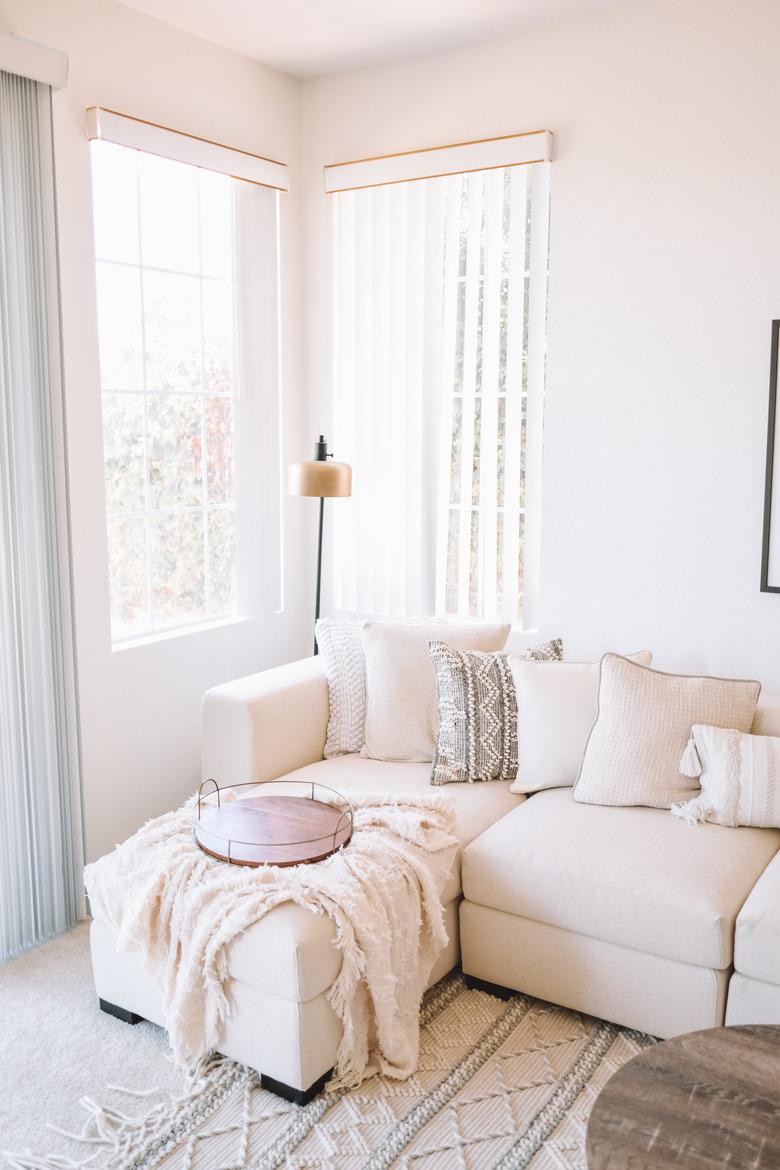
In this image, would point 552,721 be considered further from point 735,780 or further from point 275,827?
point 275,827

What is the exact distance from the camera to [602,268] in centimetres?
347

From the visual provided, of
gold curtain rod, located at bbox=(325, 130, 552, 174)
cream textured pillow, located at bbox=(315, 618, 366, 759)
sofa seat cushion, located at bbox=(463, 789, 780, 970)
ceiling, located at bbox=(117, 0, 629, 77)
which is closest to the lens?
sofa seat cushion, located at bbox=(463, 789, 780, 970)

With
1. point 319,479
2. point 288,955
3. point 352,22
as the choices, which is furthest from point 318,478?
point 288,955

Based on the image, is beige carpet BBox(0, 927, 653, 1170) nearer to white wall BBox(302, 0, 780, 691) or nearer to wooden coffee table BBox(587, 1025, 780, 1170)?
wooden coffee table BBox(587, 1025, 780, 1170)

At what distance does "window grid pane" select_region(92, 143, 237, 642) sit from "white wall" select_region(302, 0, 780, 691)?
0.98 m

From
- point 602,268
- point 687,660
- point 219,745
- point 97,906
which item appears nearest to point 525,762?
point 687,660

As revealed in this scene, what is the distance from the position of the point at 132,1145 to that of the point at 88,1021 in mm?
523

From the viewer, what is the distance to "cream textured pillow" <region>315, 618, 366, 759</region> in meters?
3.41

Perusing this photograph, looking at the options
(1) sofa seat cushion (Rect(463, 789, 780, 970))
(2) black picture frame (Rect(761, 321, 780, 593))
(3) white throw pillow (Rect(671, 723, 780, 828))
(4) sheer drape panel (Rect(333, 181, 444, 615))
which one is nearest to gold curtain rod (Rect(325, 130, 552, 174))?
(4) sheer drape panel (Rect(333, 181, 444, 615))

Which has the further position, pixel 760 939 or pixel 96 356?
pixel 96 356

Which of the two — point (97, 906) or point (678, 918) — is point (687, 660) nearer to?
point (678, 918)

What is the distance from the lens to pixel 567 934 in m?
2.59

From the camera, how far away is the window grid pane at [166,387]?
344 cm

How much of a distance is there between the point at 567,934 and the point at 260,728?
1.13 metres
